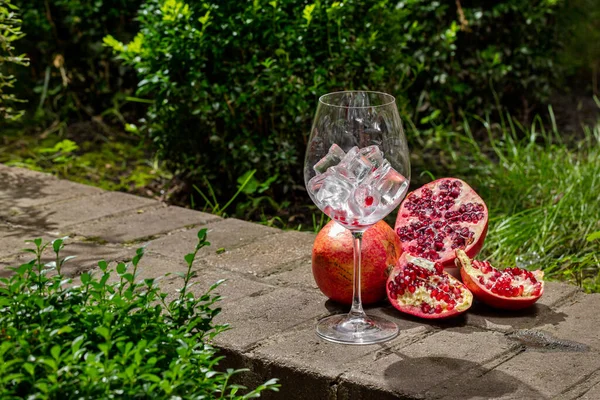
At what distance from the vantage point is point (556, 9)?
662 centimetres

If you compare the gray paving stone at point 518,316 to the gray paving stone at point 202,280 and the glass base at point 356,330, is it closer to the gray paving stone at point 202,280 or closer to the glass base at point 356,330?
the glass base at point 356,330

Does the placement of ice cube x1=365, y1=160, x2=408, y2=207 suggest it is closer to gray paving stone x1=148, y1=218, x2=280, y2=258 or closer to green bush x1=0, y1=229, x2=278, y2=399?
green bush x1=0, y1=229, x2=278, y2=399

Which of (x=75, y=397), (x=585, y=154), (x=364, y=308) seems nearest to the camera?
(x=75, y=397)

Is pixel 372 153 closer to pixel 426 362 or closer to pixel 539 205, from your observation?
pixel 426 362

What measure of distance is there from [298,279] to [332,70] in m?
→ 1.86

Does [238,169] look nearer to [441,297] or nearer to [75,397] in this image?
[441,297]

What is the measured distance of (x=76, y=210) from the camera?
14.5 ft

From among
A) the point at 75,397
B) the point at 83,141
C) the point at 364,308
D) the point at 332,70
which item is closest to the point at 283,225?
the point at 332,70

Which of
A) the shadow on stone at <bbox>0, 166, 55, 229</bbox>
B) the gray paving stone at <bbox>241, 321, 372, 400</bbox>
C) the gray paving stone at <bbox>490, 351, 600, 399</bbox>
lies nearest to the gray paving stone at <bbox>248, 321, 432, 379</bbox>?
the gray paving stone at <bbox>241, 321, 372, 400</bbox>

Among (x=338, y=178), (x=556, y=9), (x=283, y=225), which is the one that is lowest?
(x=283, y=225)

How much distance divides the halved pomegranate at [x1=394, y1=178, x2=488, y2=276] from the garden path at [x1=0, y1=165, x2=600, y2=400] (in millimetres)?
290

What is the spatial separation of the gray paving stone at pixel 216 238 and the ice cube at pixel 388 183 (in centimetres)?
129

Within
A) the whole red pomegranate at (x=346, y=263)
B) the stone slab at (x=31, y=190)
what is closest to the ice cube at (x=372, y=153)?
the whole red pomegranate at (x=346, y=263)

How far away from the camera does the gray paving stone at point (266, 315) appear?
2.90 meters
